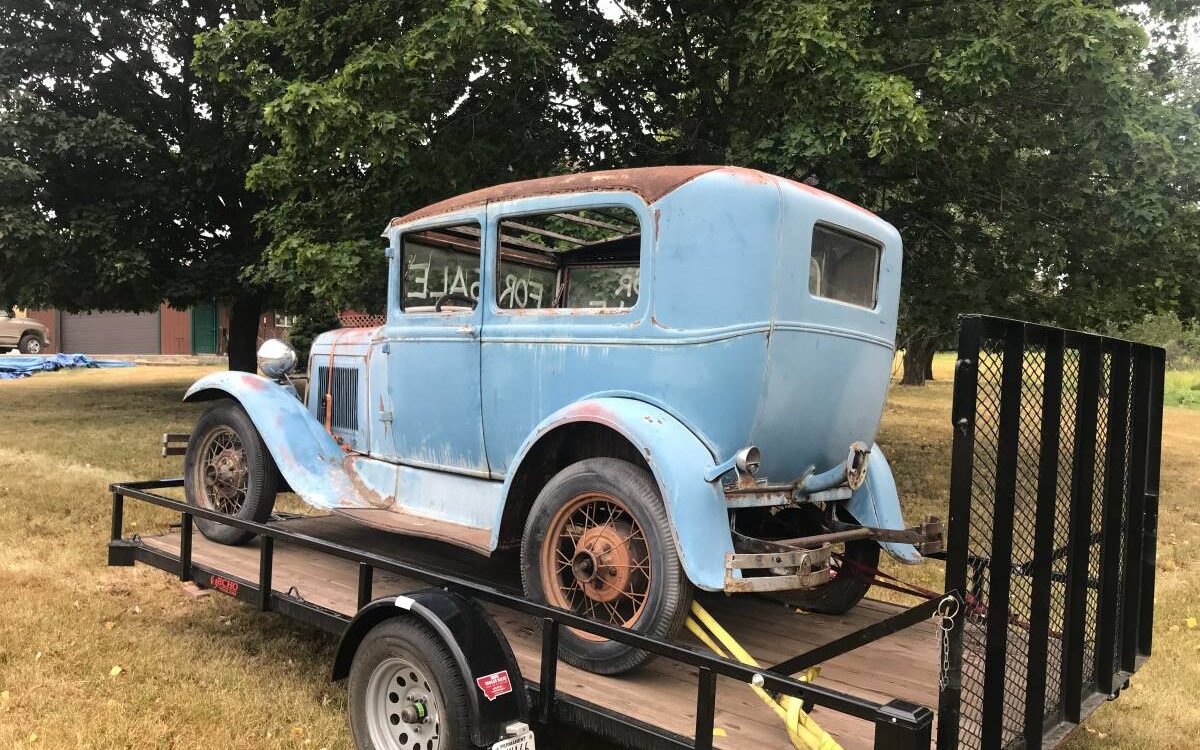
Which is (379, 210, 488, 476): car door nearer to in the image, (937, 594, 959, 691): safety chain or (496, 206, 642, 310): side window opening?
(496, 206, 642, 310): side window opening

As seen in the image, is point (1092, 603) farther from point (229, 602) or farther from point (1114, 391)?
point (229, 602)

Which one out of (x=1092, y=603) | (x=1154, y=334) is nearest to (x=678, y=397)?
(x=1092, y=603)

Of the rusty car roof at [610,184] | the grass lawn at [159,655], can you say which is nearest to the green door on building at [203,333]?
the grass lawn at [159,655]

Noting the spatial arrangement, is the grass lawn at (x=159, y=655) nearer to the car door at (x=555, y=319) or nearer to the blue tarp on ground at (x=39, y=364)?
the car door at (x=555, y=319)

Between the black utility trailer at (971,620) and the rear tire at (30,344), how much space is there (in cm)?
3155

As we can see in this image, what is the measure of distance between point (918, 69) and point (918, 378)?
2410cm

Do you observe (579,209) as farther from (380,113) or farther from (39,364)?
(39,364)

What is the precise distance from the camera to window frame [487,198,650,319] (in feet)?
11.2

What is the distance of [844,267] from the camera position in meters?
3.66

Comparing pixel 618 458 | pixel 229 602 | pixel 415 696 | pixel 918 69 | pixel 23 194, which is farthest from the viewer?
pixel 23 194

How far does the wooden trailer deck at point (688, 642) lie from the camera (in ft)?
9.04

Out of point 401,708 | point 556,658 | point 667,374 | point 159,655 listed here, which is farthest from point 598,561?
point 159,655

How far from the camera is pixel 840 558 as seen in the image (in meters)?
3.84

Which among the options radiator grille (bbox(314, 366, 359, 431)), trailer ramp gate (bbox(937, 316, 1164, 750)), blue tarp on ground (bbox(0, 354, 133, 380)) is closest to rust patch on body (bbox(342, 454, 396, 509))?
radiator grille (bbox(314, 366, 359, 431))
